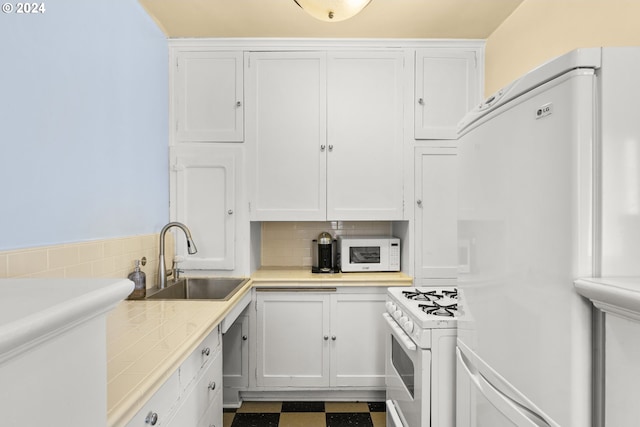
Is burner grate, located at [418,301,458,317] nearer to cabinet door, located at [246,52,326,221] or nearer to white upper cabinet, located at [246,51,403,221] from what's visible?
white upper cabinet, located at [246,51,403,221]

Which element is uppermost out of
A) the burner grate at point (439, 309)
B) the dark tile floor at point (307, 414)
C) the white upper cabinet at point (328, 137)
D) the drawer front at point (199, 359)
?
the white upper cabinet at point (328, 137)

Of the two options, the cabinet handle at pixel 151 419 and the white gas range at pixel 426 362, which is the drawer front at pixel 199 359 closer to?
the cabinet handle at pixel 151 419

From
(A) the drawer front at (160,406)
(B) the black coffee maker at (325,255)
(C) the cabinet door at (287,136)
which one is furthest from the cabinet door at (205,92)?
(A) the drawer front at (160,406)

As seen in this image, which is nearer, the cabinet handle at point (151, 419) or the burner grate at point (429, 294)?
the cabinet handle at point (151, 419)

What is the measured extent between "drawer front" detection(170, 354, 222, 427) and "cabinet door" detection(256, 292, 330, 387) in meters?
0.77

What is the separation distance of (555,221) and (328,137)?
6.55 feet

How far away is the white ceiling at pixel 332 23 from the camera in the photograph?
2270mm

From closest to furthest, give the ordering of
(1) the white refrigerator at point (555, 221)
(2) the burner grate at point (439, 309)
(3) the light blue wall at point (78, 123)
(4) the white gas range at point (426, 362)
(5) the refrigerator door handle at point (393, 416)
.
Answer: (1) the white refrigerator at point (555, 221), (3) the light blue wall at point (78, 123), (4) the white gas range at point (426, 362), (2) the burner grate at point (439, 309), (5) the refrigerator door handle at point (393, 416)

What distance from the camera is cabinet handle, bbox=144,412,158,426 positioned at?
3.44 ft

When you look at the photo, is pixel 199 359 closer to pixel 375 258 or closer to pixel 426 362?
pixel 426 362

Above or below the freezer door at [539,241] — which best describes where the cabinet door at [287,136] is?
above

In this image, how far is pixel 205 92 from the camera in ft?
8.82

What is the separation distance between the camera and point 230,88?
2.69 metres

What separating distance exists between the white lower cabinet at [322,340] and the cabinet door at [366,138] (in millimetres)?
604
